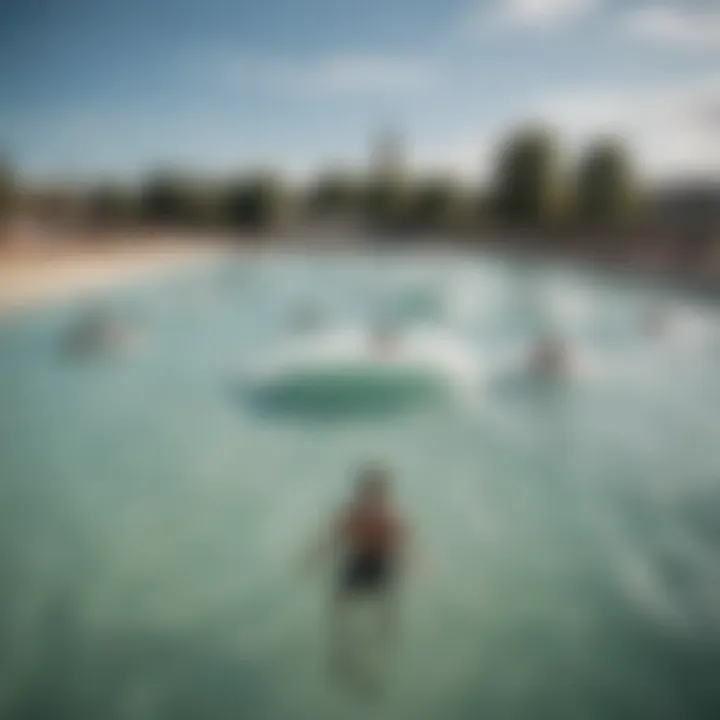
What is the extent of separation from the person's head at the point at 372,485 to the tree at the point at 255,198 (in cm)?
270

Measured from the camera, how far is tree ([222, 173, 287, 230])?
556cm

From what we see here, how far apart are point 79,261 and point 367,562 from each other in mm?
5068

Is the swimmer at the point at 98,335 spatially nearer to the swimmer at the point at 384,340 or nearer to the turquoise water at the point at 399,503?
the turquoise water at the point at 399,503

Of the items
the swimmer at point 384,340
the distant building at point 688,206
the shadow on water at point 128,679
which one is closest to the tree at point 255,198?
the swimmer at point 384,340

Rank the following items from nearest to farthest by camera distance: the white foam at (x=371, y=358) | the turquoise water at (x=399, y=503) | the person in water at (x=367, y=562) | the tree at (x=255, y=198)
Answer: the turquoise water at (x=399, y=503) < the person in water at (x=367, y=562) < the tree at (x=255, y=198) < the white foam at (x=371, y=358)

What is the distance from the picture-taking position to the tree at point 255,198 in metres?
5.56

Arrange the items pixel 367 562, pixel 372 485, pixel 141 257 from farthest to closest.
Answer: pixel 141 257 < pixel 372 485 < pixel 367 562

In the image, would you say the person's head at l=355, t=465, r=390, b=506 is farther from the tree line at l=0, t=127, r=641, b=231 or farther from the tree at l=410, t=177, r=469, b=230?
the tree at l=410, t=177, r=469, b=230

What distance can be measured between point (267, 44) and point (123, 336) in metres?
3.94

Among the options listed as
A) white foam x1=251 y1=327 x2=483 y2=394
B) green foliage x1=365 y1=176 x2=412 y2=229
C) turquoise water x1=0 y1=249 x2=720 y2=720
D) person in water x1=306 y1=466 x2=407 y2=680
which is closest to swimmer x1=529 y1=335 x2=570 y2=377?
turquoise water x1=0 y1=249 x2=720 y2=720

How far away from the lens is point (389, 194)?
605 centimetres

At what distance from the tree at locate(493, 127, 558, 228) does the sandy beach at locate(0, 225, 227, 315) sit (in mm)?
3472

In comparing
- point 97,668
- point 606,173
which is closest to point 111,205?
point 97,668

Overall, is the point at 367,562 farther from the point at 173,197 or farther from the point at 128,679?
the point at 173,197
